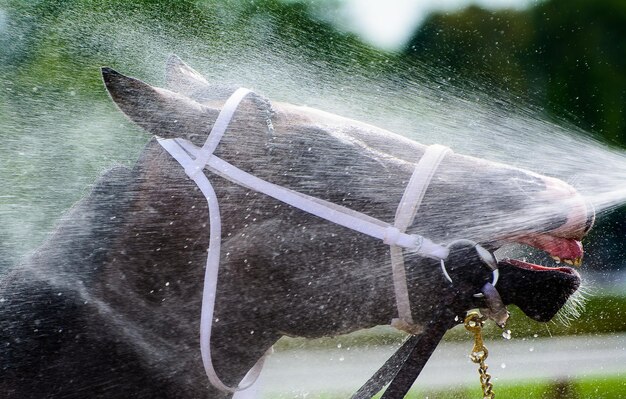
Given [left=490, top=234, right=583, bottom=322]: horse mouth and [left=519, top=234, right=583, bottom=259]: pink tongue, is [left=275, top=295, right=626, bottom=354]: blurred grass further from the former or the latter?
[left=519, top=234, right=583, bottom=259]: pink tongue

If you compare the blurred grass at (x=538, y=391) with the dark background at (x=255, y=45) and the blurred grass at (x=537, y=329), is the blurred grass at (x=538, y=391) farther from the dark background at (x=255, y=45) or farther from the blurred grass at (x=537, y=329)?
the blurred grass at (x=537, y=329)

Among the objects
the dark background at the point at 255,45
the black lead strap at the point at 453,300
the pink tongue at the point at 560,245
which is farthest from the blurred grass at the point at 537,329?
the pink tongue at the point at 560,245

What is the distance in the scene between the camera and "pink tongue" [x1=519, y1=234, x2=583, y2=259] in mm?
2031

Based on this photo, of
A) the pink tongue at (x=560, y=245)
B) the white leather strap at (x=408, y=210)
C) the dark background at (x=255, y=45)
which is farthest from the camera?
the dark background at (x=255, y=45)

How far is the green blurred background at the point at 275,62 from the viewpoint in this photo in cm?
482

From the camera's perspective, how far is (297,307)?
2.24 meters

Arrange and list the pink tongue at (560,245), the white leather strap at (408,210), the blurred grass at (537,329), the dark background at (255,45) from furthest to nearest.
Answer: the blurred grass at (537,329) → the dark background at (255,45) → the white leather strap at (408,210) → the pink tongue at (560,245)

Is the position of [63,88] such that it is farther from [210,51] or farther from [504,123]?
[504,123]

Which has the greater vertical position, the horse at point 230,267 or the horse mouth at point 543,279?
the horse mouth at point 543,279

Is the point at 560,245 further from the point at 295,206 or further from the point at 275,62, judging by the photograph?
the point at 275,62

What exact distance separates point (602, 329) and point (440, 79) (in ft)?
13.8

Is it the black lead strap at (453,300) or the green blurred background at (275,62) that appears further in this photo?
the green blurred background at (275,62)

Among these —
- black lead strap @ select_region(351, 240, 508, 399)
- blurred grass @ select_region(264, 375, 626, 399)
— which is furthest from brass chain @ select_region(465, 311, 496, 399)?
blurred grass @ select_region(264, 375, 626, 399)

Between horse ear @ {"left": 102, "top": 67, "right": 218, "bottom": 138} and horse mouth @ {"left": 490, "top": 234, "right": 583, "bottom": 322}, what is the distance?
895mm
